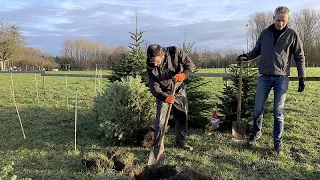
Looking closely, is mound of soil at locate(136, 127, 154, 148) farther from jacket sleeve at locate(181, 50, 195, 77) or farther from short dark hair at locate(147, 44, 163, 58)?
short dark hair at locate(147, 44, 163, 58)

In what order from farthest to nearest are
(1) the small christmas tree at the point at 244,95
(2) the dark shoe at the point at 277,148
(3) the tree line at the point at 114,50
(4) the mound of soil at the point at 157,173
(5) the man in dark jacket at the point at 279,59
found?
(3) the tree line at the point at 114,50
(1) the small christmas tree at the point at 244,95
(2) the dark shoe at the point at 277,148
(5) the man in dark jacket at the point at 279,59
(4) the mound of soil at the point at 157,173

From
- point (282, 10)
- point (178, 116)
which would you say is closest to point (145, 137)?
point (178, 116)

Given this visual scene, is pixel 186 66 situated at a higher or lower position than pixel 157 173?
higher

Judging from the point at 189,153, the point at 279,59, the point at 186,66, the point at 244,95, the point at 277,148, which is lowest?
the point at 189,153

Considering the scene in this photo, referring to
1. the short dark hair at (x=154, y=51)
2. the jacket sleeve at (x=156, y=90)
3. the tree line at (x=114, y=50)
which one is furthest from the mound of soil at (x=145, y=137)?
the tree line at (x=114, y=50)

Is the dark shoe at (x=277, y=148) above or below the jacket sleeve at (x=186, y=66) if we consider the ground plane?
below

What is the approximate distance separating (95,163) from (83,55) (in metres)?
74.9

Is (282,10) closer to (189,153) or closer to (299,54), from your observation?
(299,54)

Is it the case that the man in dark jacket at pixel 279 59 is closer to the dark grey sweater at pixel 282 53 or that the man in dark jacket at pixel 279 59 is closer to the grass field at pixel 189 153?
the dark grey sweater at pixel 282 53

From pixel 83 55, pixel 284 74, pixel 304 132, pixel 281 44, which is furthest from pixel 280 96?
pixel 83 55

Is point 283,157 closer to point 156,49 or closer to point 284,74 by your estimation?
point 284,74

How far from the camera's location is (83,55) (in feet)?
251

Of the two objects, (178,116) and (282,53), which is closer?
(282,53)

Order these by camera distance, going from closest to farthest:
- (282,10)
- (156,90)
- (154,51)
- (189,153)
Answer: (154,51) < (282,10) < (156,90) < (189,153)
